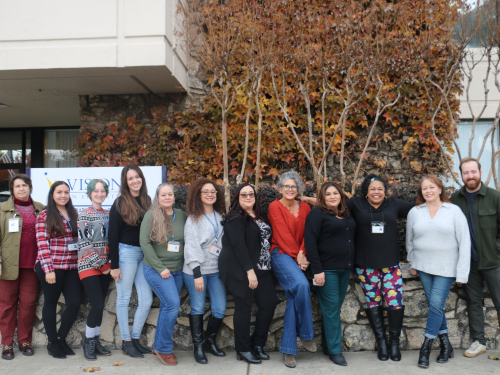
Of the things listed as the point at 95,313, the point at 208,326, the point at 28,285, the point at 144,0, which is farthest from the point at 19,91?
the point at 208,326

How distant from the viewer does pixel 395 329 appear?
Answer: 366 cm

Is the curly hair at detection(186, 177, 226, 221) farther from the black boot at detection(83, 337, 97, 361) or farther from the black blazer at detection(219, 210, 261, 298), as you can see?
the black boot at detection(83, 337, 97, 361)

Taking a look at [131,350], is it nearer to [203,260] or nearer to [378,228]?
[203,260]

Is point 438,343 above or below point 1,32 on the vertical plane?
below

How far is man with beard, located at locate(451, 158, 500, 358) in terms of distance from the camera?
142 inches

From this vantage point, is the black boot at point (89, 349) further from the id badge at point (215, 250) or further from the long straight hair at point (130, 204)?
the id badge at point (215, 250)

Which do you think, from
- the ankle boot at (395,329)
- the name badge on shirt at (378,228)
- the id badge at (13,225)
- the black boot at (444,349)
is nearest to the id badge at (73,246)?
the id badge at (13,225)

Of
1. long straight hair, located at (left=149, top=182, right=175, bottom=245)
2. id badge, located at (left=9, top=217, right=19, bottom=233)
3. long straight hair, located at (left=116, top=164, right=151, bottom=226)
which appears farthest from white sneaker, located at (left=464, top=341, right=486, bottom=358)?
id badge, located at (left=9, top=217, right=19, bottom=233)

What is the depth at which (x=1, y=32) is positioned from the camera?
19.2 ft

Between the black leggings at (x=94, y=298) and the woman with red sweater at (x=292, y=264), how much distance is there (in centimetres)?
173

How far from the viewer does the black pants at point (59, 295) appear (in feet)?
12.1

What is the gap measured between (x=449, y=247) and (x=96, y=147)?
6.32 metres

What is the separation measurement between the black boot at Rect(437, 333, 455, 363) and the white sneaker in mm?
205

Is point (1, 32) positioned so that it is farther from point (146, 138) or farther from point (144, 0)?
point (146, 138)
